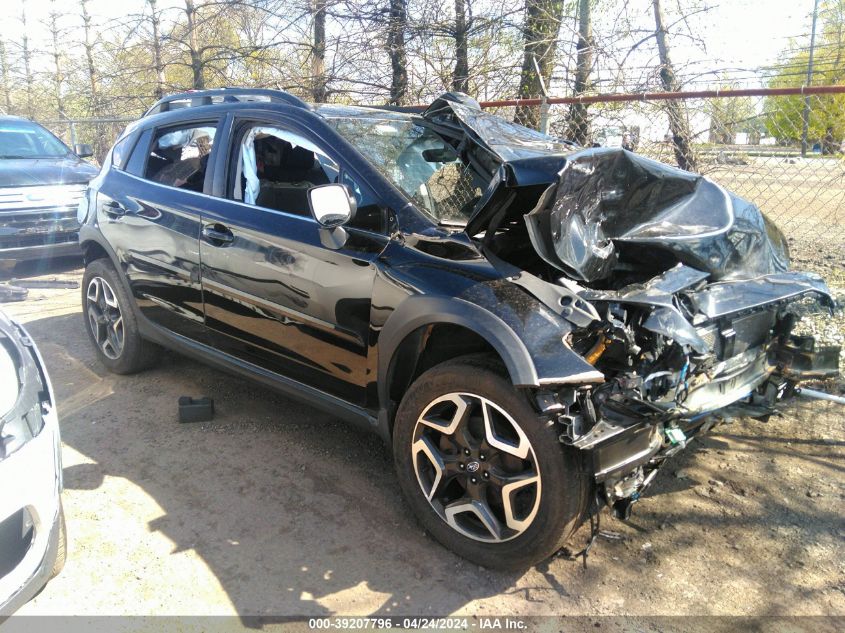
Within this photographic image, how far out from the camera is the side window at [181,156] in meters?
4.08

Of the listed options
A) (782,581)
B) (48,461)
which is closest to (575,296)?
(782,581)

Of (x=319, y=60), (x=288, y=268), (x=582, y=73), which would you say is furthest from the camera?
(x=319, y=60)

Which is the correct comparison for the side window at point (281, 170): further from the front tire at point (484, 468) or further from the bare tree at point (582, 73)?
the bare tree at point (582, 73)

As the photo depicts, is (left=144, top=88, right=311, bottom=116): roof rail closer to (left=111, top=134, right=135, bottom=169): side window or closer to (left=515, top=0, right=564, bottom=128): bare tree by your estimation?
(left=111, top=134, right=135, bottom=169): side window

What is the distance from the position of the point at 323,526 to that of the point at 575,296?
1.62m

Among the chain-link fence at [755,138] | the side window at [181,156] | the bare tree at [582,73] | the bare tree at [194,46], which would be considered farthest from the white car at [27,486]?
the bare tree at [194,46]

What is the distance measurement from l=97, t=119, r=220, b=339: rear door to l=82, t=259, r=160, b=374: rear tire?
23 cm

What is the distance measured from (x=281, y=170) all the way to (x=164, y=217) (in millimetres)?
946

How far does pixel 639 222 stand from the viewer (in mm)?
3158

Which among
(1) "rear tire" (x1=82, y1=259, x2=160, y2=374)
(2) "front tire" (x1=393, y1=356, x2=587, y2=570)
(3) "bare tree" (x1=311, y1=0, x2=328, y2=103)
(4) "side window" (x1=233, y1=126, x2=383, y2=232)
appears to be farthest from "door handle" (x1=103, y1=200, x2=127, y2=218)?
(3) "bare tree" (x1=311, y1=0, x2=328, y2=103)

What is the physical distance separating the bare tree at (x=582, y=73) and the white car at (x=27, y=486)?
5.40m

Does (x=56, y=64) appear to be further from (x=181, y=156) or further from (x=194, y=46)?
(x=181, y=156)

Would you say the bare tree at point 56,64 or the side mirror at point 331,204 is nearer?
the side mirror at point 331,204

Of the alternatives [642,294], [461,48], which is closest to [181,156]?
[642,294]
